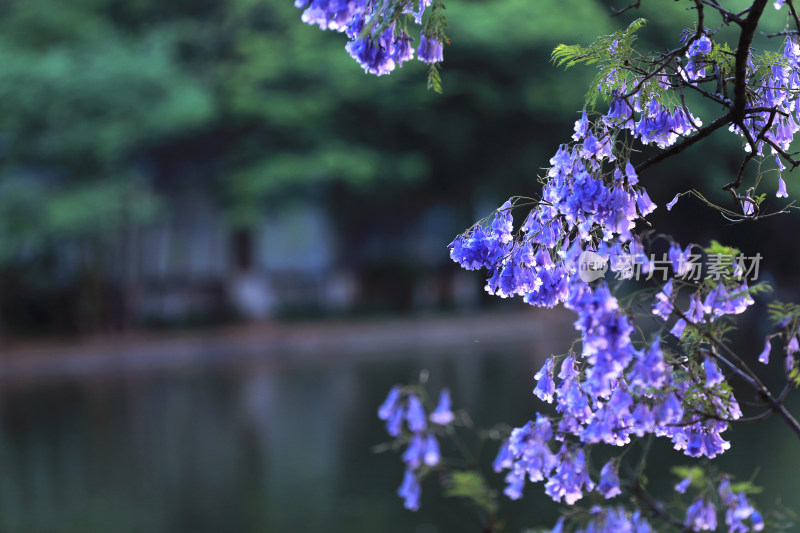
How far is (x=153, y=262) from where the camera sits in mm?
16328

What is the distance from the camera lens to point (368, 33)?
138 centimetres

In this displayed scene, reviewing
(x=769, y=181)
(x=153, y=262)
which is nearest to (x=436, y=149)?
(x=153, y=262)

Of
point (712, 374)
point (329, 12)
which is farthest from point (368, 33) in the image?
point (712, 374)

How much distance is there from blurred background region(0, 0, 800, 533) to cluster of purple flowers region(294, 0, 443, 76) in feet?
19.3

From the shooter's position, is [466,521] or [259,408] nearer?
[466,521]

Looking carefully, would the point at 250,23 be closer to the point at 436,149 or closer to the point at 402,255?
the point at 436,149

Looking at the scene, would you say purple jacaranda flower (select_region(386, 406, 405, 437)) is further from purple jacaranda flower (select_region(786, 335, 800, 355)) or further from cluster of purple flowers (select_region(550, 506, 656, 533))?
purple jacaranda flower (select_region(786, 335, 800, 355))

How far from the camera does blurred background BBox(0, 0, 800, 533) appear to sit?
30.4 feet

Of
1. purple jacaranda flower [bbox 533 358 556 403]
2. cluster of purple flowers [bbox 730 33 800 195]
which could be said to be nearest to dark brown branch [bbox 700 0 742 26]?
cluster of purple flowers [bbox 730 33 800 195]

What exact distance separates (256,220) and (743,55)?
14.1 meters

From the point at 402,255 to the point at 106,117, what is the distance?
6.85 metres

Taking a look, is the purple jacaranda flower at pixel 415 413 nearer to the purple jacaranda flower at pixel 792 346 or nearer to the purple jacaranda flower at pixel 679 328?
the purple jacaranda flower at pixel 679 328

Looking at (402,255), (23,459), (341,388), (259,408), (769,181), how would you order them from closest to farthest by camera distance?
(23,459) → (259,408) → (341,388) → (769,181) → (402,255)

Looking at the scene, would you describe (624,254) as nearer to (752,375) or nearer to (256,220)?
(752,375)
